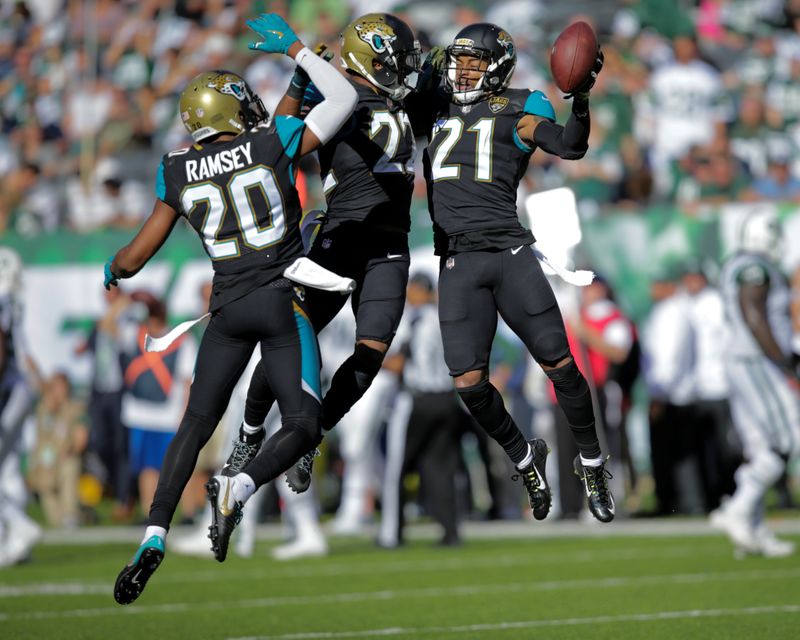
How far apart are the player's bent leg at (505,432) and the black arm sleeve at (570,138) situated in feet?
3.76

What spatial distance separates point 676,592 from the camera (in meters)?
9.14

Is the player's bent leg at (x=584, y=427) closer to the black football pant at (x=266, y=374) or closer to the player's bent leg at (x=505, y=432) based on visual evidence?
Result: the player's bent leg at (x=505, y=432)

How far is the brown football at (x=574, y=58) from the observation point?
646 cm

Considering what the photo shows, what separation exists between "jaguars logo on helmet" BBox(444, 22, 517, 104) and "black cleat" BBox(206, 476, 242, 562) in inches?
87.0

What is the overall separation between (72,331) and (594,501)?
31.4ft

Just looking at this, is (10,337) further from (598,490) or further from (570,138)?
(570,138)

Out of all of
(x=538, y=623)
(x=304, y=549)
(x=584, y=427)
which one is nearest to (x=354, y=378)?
(x=584, y=427)

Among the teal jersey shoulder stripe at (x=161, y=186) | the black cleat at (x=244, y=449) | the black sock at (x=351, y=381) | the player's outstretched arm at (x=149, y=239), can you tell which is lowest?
the black cleat at (x=244, y=449)

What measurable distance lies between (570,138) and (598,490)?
1.78m

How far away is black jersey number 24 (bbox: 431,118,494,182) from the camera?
23.1 ft

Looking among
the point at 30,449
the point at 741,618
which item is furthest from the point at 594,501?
the point at 30,449

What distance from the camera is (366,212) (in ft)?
23.4

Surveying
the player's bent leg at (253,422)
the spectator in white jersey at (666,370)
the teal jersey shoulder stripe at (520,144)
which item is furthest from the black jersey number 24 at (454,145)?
the spectator in white jersey at (666,370)

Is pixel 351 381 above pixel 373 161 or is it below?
below
